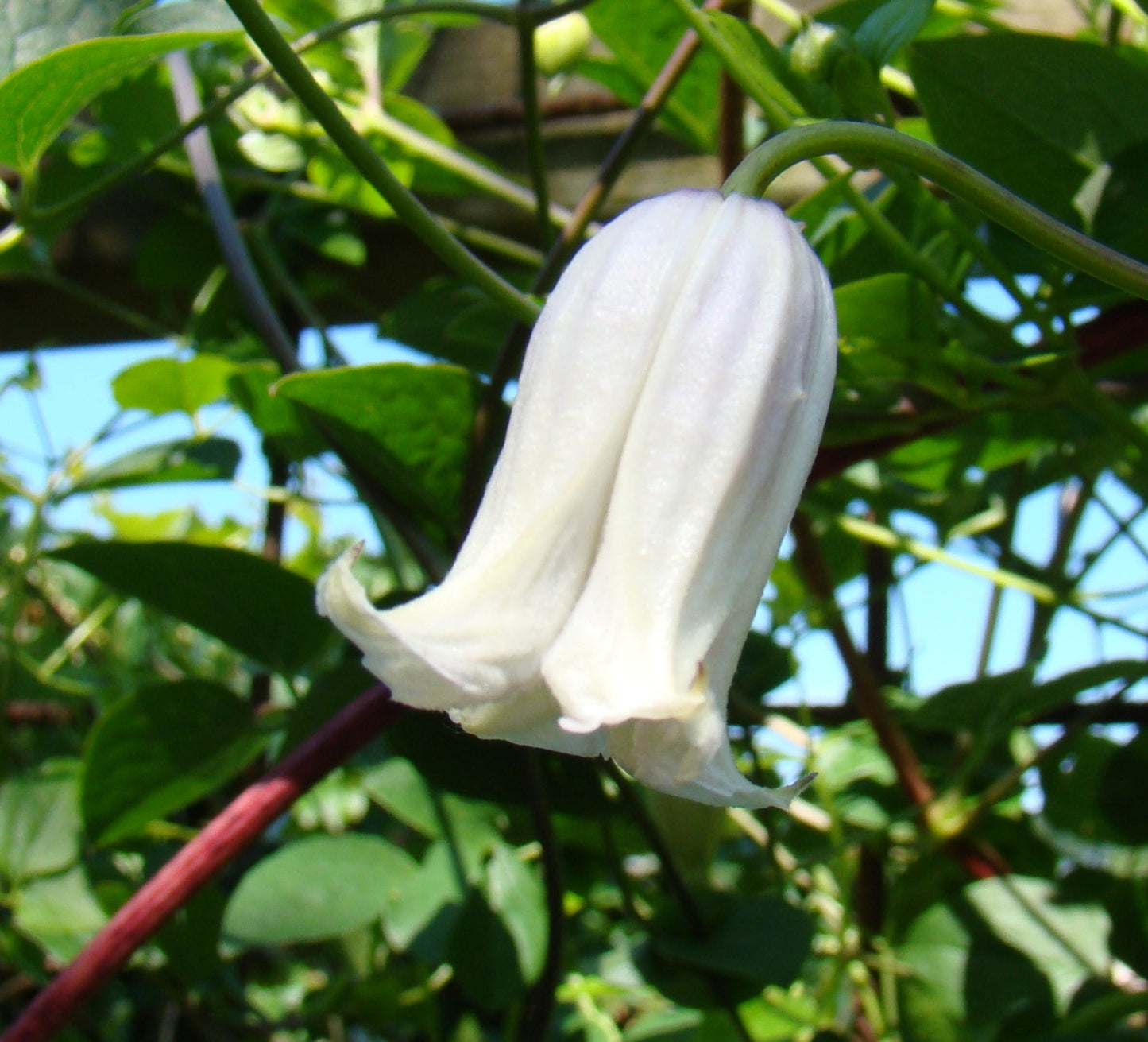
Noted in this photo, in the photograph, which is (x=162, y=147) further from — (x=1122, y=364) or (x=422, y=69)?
(x=422, y=69)

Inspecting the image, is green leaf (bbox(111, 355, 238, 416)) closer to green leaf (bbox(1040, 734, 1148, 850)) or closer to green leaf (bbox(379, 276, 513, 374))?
green leaf (bbox(379, 276, 513, 374))

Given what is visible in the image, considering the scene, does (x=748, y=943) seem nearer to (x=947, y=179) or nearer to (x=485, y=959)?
(x=485, y=959)

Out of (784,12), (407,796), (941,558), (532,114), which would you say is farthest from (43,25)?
(941,558)

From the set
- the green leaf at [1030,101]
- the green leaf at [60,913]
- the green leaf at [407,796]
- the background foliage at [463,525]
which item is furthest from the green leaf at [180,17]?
the green leaf at [60,913]

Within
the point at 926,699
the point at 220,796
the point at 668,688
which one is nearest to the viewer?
the point at 668,688

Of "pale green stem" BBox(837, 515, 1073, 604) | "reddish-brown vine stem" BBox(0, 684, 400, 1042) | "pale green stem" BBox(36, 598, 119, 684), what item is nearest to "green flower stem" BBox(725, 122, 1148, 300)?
"reddish-brown vine stem" BBox(0, 684, 400, 1042)

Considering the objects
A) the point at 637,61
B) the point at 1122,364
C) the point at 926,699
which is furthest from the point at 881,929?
the point at 637,61

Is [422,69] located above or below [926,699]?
above
